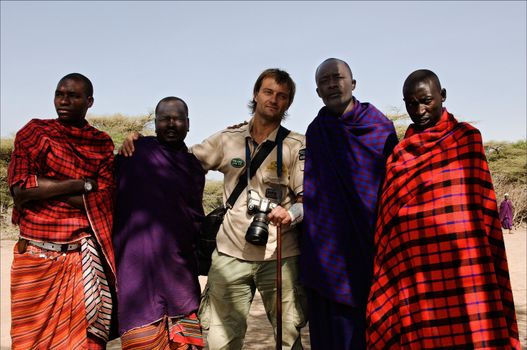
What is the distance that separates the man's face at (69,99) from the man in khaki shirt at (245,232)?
1.12ft

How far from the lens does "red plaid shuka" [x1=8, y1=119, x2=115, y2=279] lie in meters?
2.75

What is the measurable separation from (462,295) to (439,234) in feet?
0.97

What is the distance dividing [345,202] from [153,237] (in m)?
1.08

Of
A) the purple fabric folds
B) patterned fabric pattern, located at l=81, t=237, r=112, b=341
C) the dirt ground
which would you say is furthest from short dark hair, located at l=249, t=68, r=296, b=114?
the dirt ground

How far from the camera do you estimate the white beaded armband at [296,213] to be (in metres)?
2.89

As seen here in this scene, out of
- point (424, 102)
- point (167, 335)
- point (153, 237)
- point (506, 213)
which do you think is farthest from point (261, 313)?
point (506, 213)

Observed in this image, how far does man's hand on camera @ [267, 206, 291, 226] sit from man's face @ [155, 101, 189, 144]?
0.71 metres

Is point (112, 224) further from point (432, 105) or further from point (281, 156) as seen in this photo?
point (432, 105)

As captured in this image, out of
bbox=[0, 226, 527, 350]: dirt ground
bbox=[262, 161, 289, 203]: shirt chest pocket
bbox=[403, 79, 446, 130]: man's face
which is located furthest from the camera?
bbox=[0, 226, 527, 350]: dirt ground

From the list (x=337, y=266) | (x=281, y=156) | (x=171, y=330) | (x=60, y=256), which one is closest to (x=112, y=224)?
(x=60, y=256)

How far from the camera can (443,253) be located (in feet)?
8.05

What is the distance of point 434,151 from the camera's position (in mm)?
2516

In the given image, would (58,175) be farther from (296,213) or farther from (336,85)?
(336,85)

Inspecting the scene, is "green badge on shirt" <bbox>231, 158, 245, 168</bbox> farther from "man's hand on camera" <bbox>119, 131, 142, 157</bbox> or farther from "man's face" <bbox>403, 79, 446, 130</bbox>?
"man's face" <bbox>403, 79, 446, 130</bbox>
